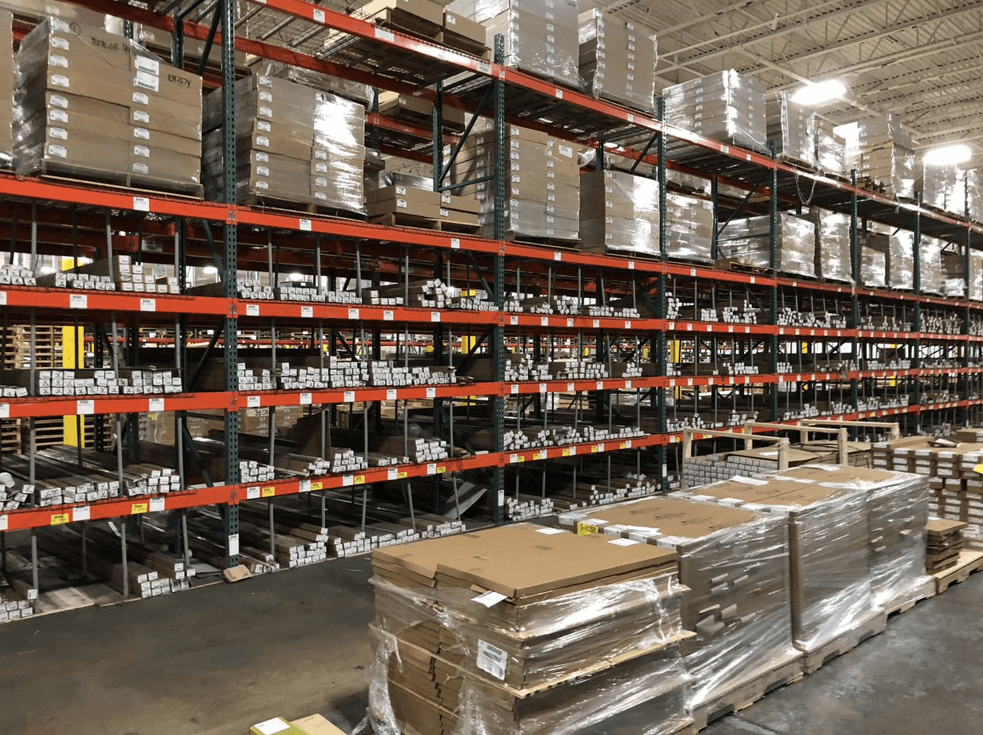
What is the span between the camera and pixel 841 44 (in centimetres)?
1545

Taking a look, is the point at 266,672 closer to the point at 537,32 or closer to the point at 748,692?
the point at 748,692

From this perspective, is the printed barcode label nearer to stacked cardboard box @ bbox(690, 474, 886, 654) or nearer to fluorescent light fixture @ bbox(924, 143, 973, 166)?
Answer: stacked cardboard box @ bbox(690, 474, 886, 654)

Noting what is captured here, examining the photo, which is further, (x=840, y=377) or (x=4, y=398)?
(x=840, y=377)

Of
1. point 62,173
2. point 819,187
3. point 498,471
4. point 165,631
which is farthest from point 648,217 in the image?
point 165,631

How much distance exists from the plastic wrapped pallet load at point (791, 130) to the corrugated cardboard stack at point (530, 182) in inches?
171

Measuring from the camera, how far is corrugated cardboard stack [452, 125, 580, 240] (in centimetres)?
754

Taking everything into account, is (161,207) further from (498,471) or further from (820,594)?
(820,594)

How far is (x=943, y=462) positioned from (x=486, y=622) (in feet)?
20.3

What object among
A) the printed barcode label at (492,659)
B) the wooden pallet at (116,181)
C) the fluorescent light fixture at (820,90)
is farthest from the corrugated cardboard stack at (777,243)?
the printed barcode label at (492,659)

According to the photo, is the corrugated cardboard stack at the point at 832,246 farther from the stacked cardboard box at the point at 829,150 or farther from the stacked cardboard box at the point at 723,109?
the stacked cardboard box at the point at 723,109

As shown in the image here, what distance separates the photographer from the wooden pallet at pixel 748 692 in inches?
136

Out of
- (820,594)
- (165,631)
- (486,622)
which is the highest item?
(486,622)

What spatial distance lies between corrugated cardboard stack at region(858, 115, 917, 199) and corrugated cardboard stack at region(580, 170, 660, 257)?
20.9ft

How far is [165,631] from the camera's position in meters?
4.66
